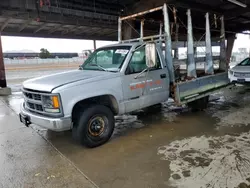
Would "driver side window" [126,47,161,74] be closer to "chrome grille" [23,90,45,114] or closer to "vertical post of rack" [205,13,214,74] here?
"chrome grille" [23,90,45,114]

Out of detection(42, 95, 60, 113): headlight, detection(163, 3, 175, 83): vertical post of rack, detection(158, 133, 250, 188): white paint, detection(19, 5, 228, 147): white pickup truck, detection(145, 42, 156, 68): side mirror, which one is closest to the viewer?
detection(158, 133, 250, 188): white paint

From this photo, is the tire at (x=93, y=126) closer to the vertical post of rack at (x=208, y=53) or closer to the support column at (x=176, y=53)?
the support column at (x=176, y=53)

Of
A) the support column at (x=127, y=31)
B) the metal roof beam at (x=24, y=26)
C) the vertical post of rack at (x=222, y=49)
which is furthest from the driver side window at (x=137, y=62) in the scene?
the metal roof beam at (x=24, y=26)

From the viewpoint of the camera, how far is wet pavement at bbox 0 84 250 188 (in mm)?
2869

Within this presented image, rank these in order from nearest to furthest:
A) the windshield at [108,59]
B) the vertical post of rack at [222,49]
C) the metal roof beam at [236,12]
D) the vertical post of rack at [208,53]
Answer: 1. the windshield at [108,59]
2. the vertical post of rack at [208,53]
3. the vertical post of rack at [222,49]
4. the metal roof beam at [236,12]

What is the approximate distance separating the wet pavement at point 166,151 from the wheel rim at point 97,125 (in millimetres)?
302

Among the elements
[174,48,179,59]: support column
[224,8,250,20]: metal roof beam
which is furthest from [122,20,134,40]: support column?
[224,8,250,20]: metal roof beam

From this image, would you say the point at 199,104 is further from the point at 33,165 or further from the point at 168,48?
the point at 33,165

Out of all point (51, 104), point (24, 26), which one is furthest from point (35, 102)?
point (24, 26)

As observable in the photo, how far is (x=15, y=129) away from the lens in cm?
516

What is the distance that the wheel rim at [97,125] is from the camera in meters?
3.82

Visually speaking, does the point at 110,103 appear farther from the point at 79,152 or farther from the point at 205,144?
the point at 205,144

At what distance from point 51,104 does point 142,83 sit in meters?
1.92

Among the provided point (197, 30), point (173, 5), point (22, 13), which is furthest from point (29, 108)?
point (22, 13)
